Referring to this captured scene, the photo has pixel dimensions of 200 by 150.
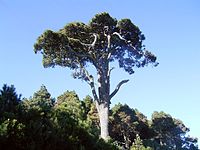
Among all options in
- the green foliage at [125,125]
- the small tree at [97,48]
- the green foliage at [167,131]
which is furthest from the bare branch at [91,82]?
the green foliage at [167,131]

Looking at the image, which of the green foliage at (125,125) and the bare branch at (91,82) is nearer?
the bare branch at (91,82)

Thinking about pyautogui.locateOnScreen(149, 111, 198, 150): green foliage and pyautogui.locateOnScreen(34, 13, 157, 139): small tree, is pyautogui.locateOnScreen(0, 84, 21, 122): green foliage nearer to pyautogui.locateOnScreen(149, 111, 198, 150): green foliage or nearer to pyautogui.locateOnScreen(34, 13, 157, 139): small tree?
pyautogui.locateOnScreen(34, 13, 157, 139): small tree

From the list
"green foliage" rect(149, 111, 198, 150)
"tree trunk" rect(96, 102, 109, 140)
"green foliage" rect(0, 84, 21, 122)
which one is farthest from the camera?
"green foliage" rect(149, 111, 198, 150)

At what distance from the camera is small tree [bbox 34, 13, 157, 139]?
19038 millimetres

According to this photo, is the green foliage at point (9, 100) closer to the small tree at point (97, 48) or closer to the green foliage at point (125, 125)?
the small tree at point (97, 48)

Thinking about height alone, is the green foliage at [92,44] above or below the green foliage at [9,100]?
above

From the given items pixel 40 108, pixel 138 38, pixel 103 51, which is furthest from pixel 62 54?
pixel 40 108

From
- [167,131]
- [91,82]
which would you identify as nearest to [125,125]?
[167,131]

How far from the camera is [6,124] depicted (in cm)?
895

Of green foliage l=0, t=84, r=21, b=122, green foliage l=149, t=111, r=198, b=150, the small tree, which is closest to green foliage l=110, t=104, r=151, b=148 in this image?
green foliage l=149, t=111, r=198, b=150

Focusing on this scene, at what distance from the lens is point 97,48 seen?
782 inches

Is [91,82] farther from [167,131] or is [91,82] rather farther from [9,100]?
[167,131]

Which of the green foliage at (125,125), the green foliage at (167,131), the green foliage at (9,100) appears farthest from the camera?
the green foliage at (167,131)

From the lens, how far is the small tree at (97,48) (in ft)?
62.5
